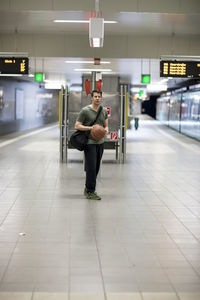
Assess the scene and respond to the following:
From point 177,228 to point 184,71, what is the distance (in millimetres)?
6810

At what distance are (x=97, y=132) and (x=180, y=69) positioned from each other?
17.9 ft

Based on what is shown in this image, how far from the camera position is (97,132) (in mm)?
6617

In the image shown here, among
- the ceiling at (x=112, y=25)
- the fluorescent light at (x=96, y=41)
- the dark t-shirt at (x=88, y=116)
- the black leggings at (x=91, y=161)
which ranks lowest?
the black leggings at (x=91, y=161)

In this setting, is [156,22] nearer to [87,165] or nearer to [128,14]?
A: [128,14]

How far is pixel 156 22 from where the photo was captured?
36.6ft

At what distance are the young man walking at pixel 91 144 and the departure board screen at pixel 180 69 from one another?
15.9 feet

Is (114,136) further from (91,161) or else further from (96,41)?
(91,161)

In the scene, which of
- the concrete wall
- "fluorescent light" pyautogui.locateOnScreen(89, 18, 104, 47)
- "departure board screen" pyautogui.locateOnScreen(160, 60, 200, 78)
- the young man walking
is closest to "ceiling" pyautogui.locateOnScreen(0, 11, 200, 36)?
"departure board screen" pyautogui.locateOnScreen(160, 60, 200, 78)

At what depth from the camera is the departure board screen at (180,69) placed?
11289mm

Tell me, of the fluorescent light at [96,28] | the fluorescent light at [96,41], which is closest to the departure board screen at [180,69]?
the fluorescent light at [96,41]

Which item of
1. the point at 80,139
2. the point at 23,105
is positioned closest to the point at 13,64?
the point at 80,139

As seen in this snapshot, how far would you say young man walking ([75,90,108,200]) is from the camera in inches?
267

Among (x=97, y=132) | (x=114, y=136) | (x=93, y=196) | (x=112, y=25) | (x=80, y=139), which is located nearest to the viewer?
(x=97, y=132)

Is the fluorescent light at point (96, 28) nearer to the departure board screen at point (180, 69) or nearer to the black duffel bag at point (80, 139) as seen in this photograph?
the black duffel bag at point (80, 139)
